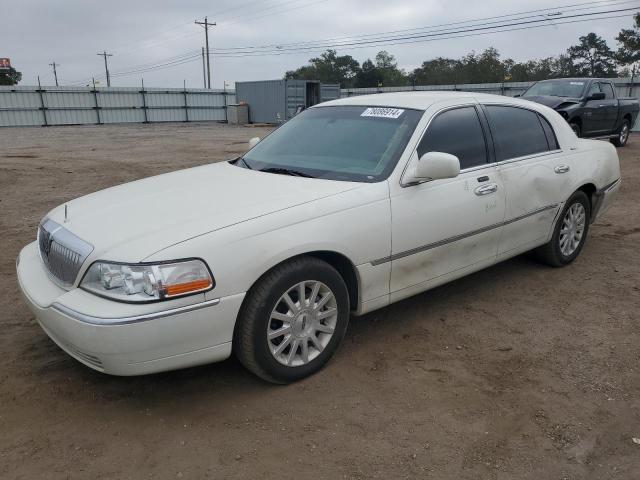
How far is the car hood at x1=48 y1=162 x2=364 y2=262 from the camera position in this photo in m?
2.79

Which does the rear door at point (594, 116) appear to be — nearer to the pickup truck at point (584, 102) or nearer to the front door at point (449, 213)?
the pickup truck at point (584, 102)

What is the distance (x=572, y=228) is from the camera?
16.9ft

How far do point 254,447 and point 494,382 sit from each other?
151 centimetres

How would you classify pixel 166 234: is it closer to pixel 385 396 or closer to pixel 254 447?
pixel 254 447

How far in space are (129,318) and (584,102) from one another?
13.3 meters

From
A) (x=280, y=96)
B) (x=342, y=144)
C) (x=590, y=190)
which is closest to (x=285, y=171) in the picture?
(x=342, y=144)

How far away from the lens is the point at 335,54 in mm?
89500

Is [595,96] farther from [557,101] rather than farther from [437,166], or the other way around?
[437,166]

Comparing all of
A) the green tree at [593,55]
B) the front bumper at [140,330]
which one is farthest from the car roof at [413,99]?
the green tree at [593,55]

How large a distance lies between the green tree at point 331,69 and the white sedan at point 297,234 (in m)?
85.5

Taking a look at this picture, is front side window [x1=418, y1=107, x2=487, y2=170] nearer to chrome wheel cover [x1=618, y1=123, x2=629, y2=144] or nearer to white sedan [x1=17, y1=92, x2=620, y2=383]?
white sedan [x1=17, y1=92, x2=620, y2=383]

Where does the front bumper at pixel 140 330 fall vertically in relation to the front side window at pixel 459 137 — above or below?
below

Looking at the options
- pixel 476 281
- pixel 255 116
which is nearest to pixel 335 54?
pixel 255 116

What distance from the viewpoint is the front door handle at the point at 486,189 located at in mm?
3972
